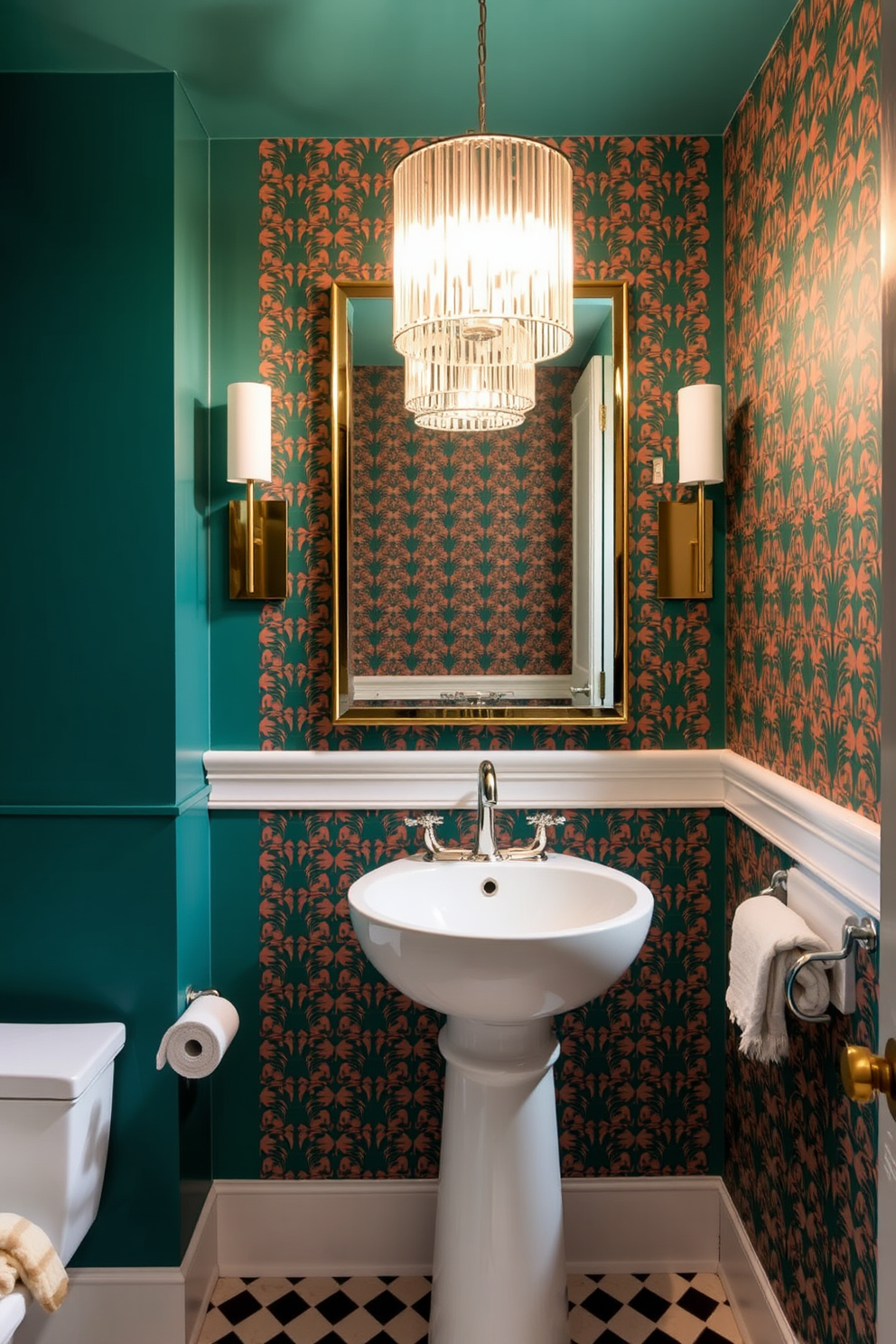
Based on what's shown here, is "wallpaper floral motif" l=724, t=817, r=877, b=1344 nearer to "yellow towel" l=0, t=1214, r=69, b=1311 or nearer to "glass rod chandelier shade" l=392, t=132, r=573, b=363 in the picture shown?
"glass rod chandelier shade" l=392, t=132, r=573, b=363

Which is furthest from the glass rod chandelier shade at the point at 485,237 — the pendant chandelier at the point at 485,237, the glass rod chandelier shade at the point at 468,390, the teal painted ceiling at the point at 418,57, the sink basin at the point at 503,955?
the sink basin at the point at 503,955

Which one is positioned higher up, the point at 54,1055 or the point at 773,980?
the point at 773,980

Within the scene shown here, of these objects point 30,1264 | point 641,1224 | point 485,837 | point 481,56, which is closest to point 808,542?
point 485,837

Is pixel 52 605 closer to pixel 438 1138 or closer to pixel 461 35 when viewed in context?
pixel 461 35

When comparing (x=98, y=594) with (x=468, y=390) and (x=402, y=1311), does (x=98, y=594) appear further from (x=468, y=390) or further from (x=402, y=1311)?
(x=402, y=1311)

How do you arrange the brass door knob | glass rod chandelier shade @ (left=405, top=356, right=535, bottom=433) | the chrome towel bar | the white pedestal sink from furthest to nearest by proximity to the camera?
glass rod chandelier shade @ (left=405, top=356, right=535, bottom=433) < the white pedestal sink < the chrome towel bar < the brass door knob

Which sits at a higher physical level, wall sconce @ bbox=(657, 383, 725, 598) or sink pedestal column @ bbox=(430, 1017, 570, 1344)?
wall sconce @ bbox=(657, 383, 725, 598)

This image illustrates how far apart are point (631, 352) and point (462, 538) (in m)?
0.55

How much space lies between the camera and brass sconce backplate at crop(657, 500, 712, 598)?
82.4 inches

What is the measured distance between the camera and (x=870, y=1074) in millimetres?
728

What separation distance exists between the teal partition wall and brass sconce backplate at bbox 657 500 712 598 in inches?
40.3

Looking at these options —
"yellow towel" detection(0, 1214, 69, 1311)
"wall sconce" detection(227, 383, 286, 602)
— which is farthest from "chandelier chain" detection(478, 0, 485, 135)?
"yellow towel" detection(0, 1214, 69, 1311)

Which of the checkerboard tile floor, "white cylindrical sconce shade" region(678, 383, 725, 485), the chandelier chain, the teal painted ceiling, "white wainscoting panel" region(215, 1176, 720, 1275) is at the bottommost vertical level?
the checkerboard tile floor

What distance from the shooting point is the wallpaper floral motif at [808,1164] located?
4.53 ft
